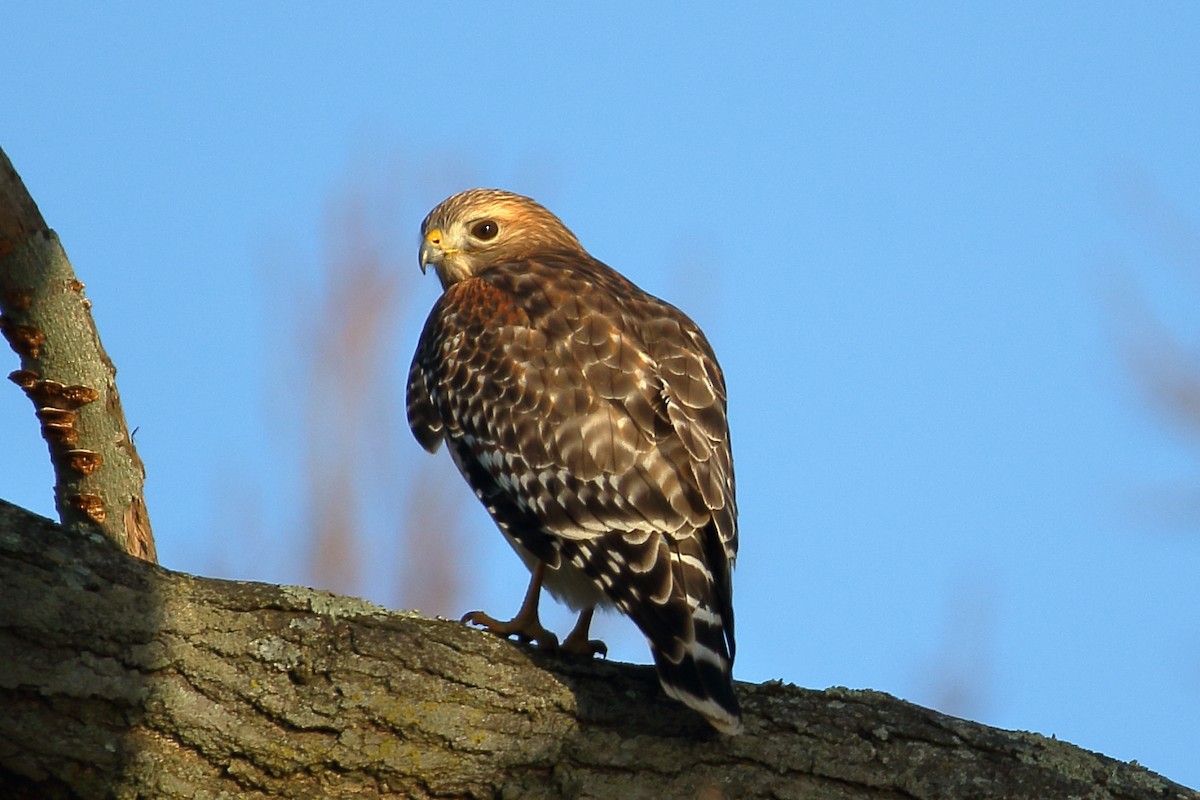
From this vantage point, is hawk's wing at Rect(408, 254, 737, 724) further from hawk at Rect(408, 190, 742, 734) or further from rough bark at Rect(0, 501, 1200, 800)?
rough bark at Rect(0, 501, 1200, 800)

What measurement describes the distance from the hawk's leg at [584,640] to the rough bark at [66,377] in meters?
1.35

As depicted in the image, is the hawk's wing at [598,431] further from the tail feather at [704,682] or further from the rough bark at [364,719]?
the rough bark at [364,719]

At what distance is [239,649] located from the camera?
10.3 ft

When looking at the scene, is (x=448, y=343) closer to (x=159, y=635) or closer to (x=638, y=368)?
(x=638, y=368)

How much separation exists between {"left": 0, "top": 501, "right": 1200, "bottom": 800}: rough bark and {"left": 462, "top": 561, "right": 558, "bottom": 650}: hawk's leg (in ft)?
3.06

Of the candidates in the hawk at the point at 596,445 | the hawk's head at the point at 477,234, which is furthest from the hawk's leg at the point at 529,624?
the hawk's head at the point at 477,234

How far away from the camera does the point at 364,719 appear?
319 centimetres

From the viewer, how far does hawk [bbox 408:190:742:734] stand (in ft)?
13.0

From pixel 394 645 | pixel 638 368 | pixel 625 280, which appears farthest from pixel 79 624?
pixel 625 280

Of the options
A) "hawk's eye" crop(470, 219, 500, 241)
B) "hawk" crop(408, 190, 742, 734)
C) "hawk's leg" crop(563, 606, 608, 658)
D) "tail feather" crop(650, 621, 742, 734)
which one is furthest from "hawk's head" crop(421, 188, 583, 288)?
"tail feather" crop(650, 621, 742, 734)

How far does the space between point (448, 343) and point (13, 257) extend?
1544mm

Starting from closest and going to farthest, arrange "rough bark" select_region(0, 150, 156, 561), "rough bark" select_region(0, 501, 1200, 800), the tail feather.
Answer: "rough bark" select_region(0, 501, 1200, 800)
the tail feather
"rough bark" select_region(0, 150, 156, 561)

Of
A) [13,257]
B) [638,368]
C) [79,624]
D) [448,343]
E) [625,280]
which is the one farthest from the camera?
[625,280]

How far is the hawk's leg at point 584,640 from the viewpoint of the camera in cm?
475
